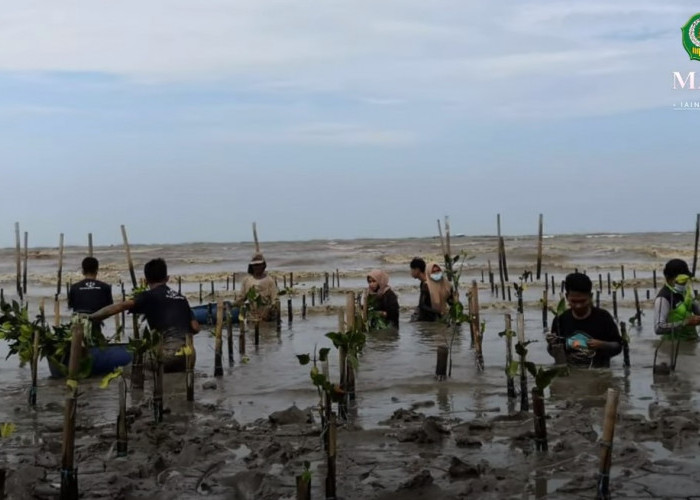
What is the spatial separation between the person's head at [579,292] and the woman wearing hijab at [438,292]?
Result: 514 centimetres

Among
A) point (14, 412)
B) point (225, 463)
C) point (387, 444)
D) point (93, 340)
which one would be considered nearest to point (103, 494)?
point (225, 463)

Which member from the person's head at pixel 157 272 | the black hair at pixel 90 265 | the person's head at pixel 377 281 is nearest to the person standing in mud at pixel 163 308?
the person's head at pixel 157 272

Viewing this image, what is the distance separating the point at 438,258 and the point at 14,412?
38400 mm

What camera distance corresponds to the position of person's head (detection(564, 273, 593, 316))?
8.85 metres

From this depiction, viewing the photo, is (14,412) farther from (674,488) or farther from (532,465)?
(674,488)

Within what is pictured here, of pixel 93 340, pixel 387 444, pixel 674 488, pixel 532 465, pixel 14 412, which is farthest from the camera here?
pixel 93 340

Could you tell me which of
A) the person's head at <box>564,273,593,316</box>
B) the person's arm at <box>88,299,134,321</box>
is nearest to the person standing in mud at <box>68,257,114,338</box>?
the person's arm at <box>88,299,134,321</box>

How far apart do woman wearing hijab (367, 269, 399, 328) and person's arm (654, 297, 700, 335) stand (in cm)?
547

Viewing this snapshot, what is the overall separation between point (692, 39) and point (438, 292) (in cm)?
613

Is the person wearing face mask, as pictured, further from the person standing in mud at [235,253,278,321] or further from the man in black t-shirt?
the person standing in mud at [235,253,278,321]

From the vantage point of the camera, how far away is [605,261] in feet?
135

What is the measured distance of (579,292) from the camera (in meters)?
8.91

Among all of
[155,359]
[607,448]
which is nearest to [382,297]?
[155,359]

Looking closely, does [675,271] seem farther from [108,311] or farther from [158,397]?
[108,311]
